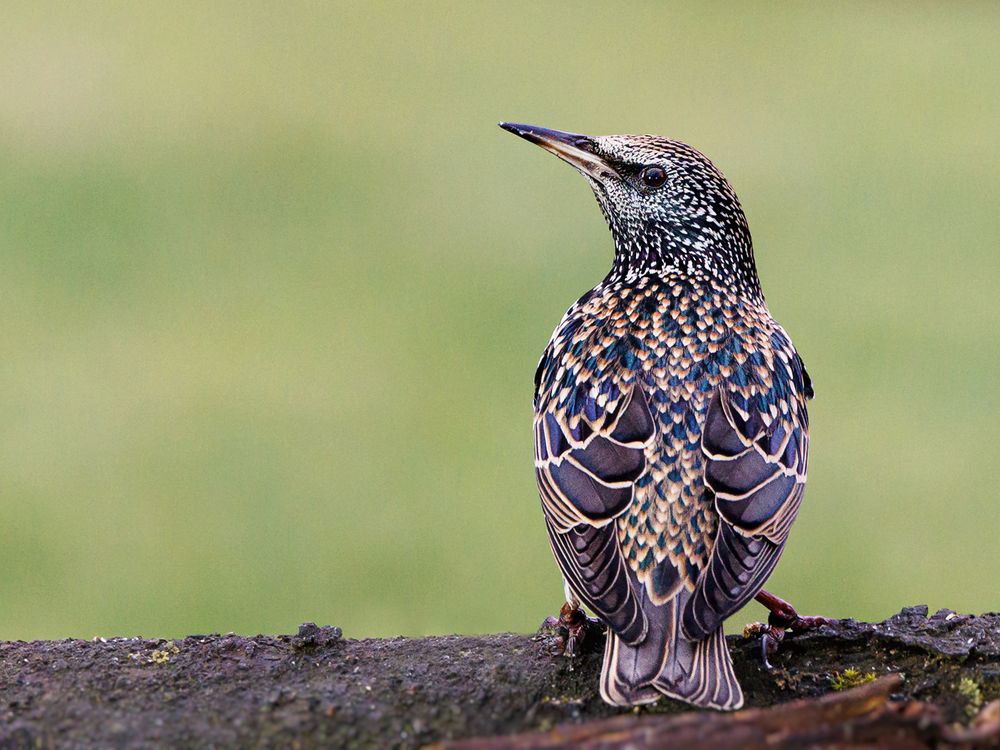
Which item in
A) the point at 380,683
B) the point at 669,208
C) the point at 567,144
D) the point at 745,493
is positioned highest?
the point at 567,144

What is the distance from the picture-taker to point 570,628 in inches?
166

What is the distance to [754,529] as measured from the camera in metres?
3.93

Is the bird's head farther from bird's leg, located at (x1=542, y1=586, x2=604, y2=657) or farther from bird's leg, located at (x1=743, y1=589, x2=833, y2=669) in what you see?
bird's leg, located at (x1=542, y1=586, x2=604, y2=657)

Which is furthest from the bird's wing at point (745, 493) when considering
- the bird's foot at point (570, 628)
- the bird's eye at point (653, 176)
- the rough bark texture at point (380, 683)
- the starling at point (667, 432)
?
the bird's eye at point (653, 176)

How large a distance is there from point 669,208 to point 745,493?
5.35 feet

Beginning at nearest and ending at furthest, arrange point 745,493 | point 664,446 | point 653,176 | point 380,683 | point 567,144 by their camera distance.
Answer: point 380,683, point 745,493, point 664,446, point 567,144, point 653,176

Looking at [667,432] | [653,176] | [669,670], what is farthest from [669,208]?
[669,670]

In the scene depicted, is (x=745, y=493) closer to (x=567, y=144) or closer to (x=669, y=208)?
(x=669, y=208)

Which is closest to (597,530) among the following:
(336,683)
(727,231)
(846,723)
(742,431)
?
(742,431)

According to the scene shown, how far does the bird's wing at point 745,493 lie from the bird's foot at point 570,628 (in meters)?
0.52

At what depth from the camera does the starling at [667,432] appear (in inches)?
148

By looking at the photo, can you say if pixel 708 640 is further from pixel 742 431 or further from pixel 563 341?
pixel 563 341

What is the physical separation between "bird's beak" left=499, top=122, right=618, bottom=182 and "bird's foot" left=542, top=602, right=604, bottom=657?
1862mm

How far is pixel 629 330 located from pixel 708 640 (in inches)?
53.1
